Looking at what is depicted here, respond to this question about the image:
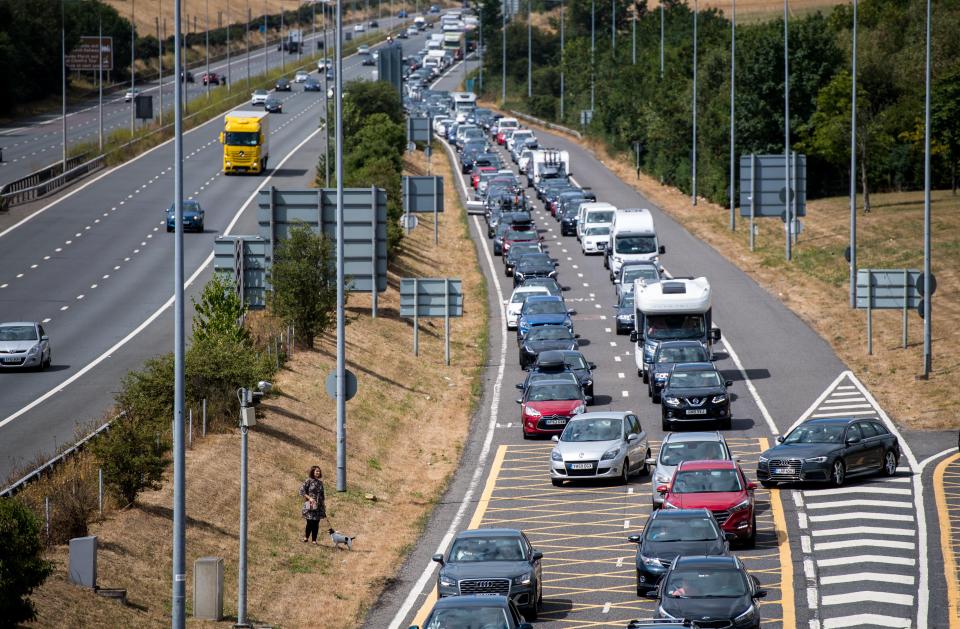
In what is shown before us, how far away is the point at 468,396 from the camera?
153 feet

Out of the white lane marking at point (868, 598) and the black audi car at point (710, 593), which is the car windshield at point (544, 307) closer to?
the white lane marking at point (868, 598)

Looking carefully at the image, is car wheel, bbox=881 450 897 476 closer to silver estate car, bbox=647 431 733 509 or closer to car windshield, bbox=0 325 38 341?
silver estate car, bbox=647 431 733 509

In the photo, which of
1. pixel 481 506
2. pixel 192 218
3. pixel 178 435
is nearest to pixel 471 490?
pixel 481 506

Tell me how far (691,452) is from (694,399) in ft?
24.7

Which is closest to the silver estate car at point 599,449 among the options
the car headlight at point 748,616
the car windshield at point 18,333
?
the car headlight at point 748,616

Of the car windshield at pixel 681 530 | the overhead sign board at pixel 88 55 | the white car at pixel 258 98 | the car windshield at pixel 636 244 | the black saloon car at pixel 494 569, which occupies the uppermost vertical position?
the overhead sign board at pixel 88 55

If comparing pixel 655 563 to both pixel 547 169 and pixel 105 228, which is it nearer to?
pixel 105 228

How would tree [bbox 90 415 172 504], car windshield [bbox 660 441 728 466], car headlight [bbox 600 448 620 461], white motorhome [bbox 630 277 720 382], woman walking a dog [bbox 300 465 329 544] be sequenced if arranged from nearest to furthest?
tree [bbox 90 415 172 504], woman walking a dog [bbox 300 465 329 544], car windshield [bbox 660 441 728 466], car headlight [bbox 600 448 620 461], white motorhome [bbox 630 277 720 382]

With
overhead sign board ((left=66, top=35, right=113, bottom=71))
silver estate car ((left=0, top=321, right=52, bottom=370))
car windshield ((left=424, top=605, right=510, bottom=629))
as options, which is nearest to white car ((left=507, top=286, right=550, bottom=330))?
silver estate car ((left=0, top=321, right=52, bottom=370))

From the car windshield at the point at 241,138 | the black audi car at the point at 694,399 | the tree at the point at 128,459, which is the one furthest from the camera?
the car windshield at the point at 241,138

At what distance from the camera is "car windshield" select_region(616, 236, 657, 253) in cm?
6375

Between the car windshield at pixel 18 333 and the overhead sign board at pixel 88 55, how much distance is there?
3570 inches

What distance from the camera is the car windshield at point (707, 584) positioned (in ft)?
72.4

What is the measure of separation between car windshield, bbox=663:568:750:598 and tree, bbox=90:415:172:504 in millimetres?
10345
